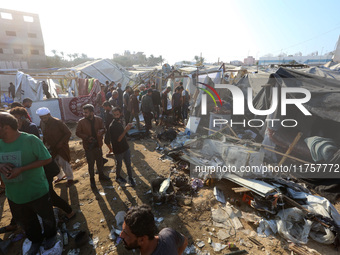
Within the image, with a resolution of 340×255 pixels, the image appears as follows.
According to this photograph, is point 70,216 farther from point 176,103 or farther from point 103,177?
point 176,103

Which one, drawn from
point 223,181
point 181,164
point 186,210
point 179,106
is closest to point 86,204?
point 186,210

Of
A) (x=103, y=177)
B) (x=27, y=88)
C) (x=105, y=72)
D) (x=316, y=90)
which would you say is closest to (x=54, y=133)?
(x=103, y=177)

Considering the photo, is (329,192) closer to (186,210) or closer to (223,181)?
(223,181)

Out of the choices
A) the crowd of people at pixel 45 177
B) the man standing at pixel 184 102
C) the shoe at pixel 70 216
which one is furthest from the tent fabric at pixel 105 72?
the shoe at pixel 70 216

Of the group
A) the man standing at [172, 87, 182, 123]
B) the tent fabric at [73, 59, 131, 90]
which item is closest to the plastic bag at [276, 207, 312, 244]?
the man standing at [172, 87, 182, 123]

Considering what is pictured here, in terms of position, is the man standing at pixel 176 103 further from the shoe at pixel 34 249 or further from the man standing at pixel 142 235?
the man standing at pixel 142 235

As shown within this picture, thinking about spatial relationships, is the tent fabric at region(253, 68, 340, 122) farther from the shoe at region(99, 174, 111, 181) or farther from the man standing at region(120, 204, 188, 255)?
the shoe at region(99, 174, 111, 181)

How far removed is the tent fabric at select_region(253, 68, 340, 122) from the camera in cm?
440

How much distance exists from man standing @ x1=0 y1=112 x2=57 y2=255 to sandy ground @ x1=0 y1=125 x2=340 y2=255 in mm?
752

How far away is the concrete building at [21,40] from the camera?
27516 mm

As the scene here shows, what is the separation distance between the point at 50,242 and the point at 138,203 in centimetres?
160

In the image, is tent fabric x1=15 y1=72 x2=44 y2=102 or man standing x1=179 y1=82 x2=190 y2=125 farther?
tent fabric x1=15 y1=72 x2=44 y2=102

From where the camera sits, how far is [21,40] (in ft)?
94.3

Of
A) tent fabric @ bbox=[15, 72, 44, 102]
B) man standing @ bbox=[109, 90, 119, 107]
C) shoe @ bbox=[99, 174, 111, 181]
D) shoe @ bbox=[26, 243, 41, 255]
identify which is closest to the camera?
shoe @ bbox=[26, 243, 41, 255]
